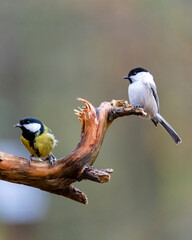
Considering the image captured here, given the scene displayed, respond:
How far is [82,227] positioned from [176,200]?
151cm

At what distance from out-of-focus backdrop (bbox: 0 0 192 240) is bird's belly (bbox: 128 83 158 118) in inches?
130

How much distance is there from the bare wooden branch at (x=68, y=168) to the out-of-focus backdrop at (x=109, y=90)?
4217 millimetres

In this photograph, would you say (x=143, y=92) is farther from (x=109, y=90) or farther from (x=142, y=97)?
(x=109, y=90)

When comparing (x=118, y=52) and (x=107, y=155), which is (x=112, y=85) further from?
(x=107, y=155)

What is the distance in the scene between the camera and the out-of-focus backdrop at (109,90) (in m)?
6.86

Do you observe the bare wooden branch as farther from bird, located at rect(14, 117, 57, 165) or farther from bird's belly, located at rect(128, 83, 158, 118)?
bird's belly, located at rect(128, 83, 158, 118)

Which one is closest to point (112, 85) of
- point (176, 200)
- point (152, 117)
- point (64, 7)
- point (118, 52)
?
point (118, 52)

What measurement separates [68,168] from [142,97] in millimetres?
1124

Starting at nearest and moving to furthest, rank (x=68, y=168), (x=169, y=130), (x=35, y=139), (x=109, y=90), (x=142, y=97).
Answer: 1. (x=68, y=168)
2. (x=35, y=139)
3. (x=142, y=97)
4. (x=169, y=130)
5. (x=109, y=90)

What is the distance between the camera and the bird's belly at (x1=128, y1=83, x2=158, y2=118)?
3.23 meters

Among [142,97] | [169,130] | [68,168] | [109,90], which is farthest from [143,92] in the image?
[109,90]

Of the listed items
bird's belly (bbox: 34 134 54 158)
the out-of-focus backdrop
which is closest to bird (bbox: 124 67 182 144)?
bird's belly (bbox: 34 134 54 158)

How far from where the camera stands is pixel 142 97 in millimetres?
3227

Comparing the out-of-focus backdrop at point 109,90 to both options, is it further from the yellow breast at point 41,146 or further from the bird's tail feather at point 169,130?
the yellow breast at point 41,146
